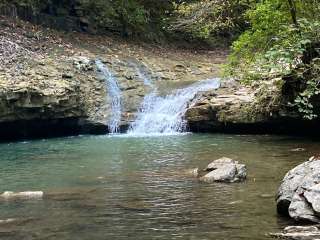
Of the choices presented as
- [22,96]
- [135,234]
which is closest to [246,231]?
[135,234]

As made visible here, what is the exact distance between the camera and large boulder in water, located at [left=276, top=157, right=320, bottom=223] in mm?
6934

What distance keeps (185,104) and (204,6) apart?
3590 mm

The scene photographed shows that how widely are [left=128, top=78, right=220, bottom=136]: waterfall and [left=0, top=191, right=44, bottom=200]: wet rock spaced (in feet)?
32.1

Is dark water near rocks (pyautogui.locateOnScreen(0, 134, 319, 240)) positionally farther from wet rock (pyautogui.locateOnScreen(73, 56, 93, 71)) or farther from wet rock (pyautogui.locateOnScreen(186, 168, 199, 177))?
wet rock (pyautogui.locateOnScreen(73, 56, 93, 71))

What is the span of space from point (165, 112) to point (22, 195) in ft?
36.8

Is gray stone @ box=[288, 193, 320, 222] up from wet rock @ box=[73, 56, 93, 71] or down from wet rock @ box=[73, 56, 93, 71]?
down

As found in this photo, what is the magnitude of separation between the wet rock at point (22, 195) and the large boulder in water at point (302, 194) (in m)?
4.18

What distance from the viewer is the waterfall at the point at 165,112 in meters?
19.6

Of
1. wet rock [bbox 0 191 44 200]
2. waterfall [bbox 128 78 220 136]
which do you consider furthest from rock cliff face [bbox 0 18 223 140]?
wet rock [bbox 0 191 44 200]

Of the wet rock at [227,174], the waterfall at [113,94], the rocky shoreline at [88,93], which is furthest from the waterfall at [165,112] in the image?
the wet rock at [227,174]

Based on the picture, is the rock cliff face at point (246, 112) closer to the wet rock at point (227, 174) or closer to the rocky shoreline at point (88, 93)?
the rocky shoreline at point (88, 93)

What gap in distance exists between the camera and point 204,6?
19.4 meters

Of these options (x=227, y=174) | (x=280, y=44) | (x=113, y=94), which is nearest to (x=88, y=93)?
(x=113, y=94)

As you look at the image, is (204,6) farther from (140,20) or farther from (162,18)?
(162,18)
